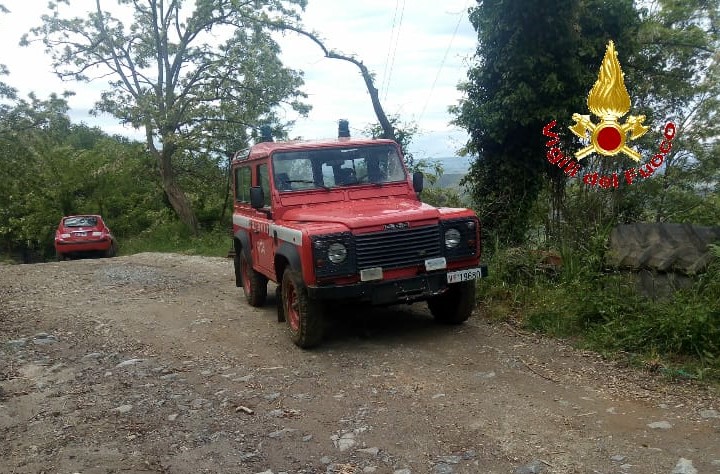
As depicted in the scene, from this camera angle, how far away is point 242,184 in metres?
8.89

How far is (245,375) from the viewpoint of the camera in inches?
225

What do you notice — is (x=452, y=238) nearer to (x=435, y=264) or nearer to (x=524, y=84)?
(x=435, y=264)

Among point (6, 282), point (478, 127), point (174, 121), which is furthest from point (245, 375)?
point (174, 121)

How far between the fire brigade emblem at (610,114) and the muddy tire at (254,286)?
4.57 m

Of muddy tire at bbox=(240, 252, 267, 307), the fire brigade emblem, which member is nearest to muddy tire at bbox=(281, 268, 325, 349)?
muddy tire at bbox=(240, 252, 267, 307)

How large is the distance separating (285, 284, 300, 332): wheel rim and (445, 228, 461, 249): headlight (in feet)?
5.45

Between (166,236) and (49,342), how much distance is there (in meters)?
15.9

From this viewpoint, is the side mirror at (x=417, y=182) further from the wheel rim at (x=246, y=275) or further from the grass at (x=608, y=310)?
the wheel rim at (x=246, y=275)

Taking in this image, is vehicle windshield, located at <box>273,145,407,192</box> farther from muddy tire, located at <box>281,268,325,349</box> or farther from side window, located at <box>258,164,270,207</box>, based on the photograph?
muddy tire, located at <box>281,268,325,349</box>

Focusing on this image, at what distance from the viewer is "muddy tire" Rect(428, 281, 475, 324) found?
22.1 feet

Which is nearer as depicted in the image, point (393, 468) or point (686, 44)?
point (393, 468)

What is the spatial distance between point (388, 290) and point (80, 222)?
16078 mm

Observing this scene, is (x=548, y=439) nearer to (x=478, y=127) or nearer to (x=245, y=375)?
(x=245, y=375)

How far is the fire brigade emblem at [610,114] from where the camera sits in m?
8.16
